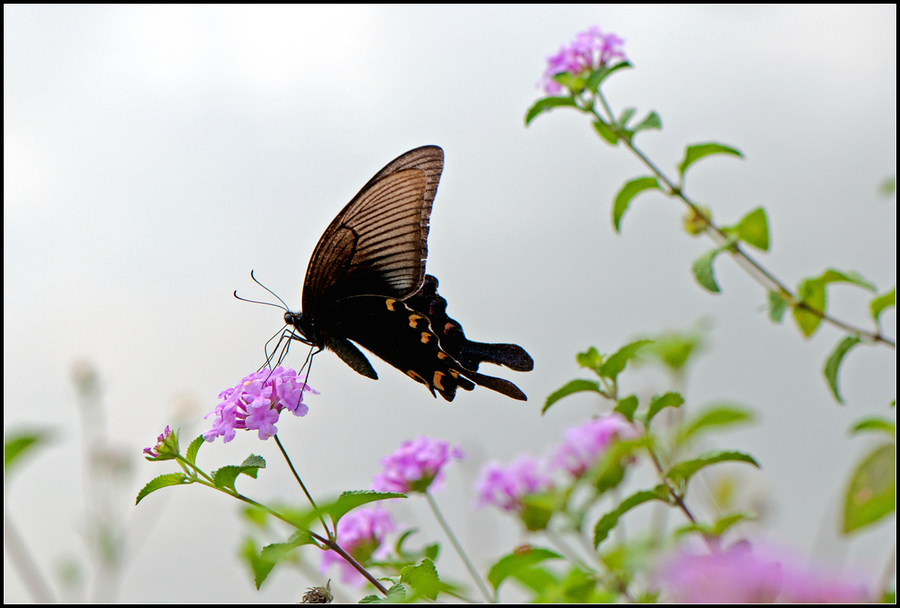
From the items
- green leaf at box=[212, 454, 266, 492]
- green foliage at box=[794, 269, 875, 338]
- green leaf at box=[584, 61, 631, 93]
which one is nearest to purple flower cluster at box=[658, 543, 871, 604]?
green leaf at box=[212, 454, 266, 492]

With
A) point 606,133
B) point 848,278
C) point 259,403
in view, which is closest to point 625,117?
point 606,133

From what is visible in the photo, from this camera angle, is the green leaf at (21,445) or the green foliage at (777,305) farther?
the green foliage at (777,305)

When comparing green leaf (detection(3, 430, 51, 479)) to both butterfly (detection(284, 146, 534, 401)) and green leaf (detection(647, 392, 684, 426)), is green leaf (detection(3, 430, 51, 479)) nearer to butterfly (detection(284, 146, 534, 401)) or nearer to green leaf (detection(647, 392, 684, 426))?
butterfly (detection(284, 146, 534, 401))

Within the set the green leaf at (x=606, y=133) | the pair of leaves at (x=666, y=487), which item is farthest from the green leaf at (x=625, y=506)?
the green leaf at (x=606, y=133)

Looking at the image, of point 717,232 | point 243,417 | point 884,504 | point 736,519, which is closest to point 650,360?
point 717,232

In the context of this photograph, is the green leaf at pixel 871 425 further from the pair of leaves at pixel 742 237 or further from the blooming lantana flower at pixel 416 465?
the blooming lantana flower at pixel 416 465

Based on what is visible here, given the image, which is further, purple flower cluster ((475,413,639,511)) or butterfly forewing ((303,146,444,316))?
purple flower cluster ((475,413,639,511))
